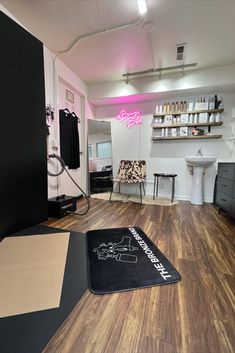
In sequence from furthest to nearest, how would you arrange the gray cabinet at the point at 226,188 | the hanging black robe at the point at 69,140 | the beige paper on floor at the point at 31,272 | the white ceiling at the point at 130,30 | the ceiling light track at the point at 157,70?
the hanging black robe at the point at 69,140, the ceiling light track at the point at 157,70, the gray cabinet at the point at 226,188, the white ceiling at the point at 130,30, the beige paper on floor at the point at 31,272

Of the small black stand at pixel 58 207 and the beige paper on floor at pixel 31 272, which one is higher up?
the small black stand at pixel 58 207

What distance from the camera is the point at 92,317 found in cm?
106

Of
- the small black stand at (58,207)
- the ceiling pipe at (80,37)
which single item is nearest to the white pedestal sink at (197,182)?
the ceiling pipe at (80,37)

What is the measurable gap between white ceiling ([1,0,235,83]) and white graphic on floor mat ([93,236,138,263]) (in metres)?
2.66

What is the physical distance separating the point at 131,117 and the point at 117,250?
3.44 metres

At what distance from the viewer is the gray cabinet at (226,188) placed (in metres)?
2.69

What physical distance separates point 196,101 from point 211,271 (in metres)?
3.50

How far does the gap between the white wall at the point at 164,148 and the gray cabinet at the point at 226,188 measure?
0.62 metres

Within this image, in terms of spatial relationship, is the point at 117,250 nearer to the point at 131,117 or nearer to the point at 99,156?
the point at 99,156

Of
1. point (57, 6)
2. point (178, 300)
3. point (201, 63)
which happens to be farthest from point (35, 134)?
point (201, 63)

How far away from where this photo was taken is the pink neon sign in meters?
4.38

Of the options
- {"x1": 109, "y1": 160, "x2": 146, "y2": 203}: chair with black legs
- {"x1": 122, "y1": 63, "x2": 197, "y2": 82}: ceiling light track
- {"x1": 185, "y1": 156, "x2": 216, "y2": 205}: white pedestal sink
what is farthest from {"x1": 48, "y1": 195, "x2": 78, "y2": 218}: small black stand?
{"x1": 122, "y1": 63, "x2": 197, "y2": 82}: ceiling light track

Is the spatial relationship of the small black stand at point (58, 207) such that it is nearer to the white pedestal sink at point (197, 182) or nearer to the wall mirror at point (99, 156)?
the wall mirror at point (99, 156)

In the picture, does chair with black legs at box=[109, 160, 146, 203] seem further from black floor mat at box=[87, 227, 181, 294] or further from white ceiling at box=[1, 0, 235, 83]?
black floor mat at box=[87, 227, 181, 294]
